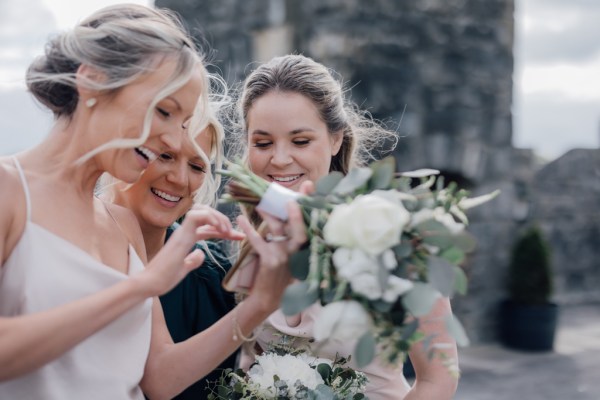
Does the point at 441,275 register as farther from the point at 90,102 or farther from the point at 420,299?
the point at 90,102

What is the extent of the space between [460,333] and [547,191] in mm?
8848

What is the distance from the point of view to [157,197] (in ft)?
7.36

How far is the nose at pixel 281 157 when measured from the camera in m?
2.29

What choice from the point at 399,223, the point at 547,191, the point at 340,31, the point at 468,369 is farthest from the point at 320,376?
the point at 547,191

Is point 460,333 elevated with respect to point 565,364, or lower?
elevated

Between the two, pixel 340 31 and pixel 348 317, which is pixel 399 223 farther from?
pixel 340 31

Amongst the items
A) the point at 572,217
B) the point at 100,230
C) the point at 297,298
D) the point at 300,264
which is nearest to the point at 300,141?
the point at 100,230

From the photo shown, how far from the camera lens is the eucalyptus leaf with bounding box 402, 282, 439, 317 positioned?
52.8 inches

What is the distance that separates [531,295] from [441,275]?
21.5 ft

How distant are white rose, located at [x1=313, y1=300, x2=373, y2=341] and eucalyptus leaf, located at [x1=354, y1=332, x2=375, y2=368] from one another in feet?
0.06

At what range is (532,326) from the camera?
7.44 m

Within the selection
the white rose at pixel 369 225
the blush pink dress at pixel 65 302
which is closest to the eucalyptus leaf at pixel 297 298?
the white rose at pixel 369 225

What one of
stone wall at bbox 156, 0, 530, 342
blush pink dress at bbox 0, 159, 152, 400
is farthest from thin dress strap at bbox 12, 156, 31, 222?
stone wall at bbox 156, 0, 530, 342

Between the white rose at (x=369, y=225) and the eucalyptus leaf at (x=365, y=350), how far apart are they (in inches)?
6.7
